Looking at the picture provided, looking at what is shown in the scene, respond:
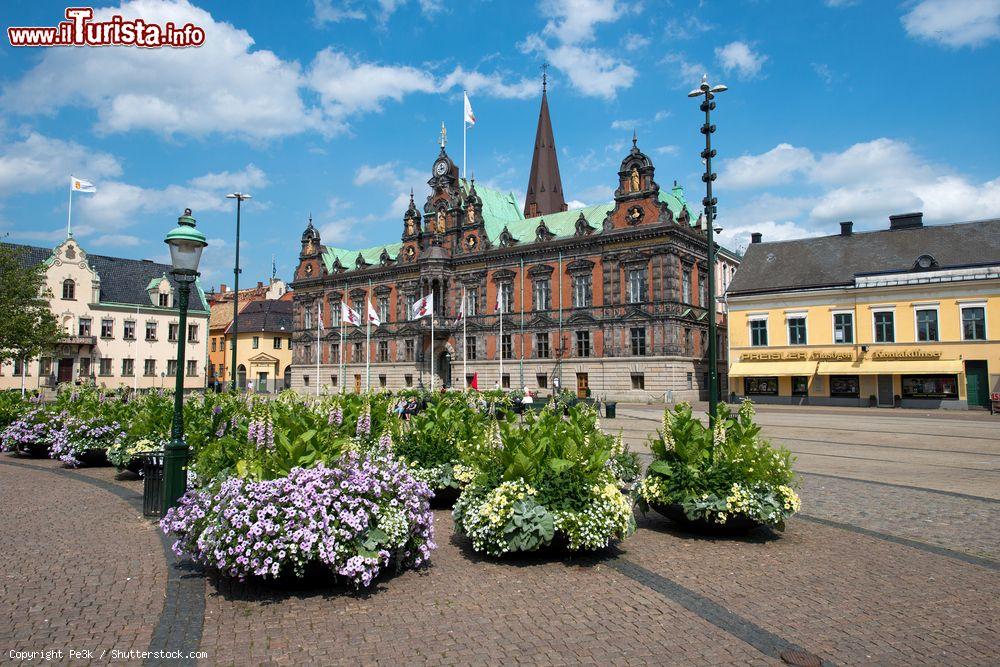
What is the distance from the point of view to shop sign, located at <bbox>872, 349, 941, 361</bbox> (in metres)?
35.5

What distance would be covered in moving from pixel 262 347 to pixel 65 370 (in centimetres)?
2021

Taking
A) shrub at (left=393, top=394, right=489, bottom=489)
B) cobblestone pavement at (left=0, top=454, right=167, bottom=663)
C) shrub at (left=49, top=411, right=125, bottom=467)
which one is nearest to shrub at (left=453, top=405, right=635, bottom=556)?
shrub at (left=393, top=394, right=489, bottom=489)

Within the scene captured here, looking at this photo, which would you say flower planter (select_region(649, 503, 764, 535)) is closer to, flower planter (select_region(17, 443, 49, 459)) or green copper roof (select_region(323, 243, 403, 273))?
flower planter (select_region(17, 443, 49, 459))

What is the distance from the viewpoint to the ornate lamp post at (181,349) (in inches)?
348

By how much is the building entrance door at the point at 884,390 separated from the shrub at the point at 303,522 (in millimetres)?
38147

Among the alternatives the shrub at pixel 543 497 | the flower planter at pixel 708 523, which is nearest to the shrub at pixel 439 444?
the shrub at pixel 543 497

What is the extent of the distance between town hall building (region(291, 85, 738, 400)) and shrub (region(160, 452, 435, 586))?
101 feet

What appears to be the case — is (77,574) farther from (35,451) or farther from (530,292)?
(530,292)

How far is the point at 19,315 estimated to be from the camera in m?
31.2

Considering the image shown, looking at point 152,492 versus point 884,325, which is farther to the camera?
point 884,325

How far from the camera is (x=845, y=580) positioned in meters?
6.76

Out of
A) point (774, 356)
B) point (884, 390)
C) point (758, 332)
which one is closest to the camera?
point (884, 390)

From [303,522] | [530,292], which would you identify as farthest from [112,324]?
[303,522]

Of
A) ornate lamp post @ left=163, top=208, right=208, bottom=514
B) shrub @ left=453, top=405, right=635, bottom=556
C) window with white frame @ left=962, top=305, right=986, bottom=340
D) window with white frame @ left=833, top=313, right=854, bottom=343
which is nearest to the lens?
shrub @ left=453, top=405, right=635, bottom=556
